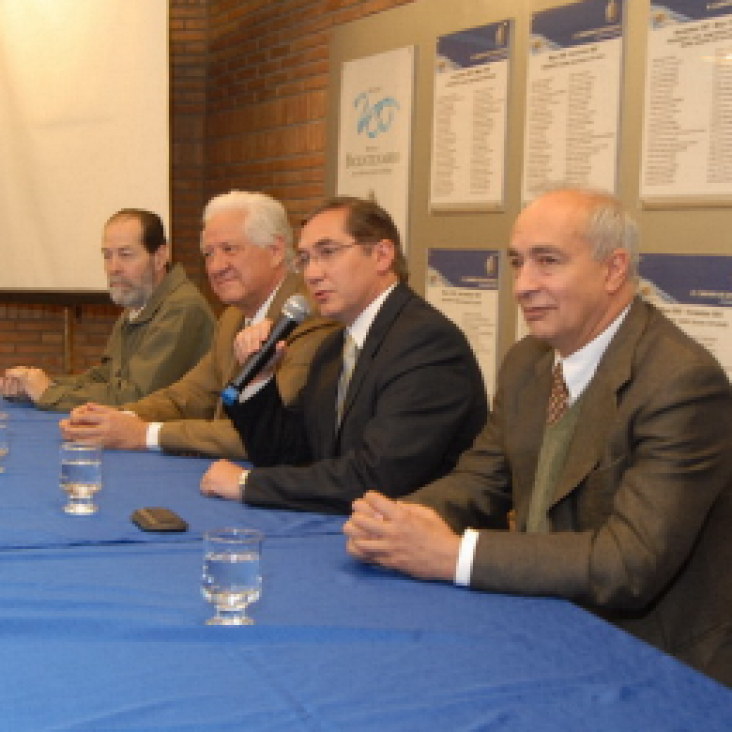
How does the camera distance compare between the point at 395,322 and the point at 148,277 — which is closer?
the point at 395,322

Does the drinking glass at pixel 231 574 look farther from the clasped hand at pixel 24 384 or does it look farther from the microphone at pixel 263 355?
the clasped hand at pixel 24 384

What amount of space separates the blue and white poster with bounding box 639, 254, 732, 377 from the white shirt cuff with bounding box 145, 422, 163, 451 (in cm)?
152

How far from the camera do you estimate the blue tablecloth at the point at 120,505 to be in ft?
6.93

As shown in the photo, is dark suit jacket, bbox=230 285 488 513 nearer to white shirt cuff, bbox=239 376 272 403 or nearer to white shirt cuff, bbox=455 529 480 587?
white shirt cuff, bbox=239 376 272 403

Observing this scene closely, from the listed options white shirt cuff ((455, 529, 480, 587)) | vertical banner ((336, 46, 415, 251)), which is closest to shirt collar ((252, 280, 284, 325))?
vertical banner ((336, 46, 415, 251))

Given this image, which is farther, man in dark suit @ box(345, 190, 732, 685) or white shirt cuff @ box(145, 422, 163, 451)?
white shirt cuff @ box(145, 422, 163, 451)

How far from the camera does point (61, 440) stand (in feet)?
10.9

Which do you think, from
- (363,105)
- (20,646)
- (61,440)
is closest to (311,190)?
(363,105)

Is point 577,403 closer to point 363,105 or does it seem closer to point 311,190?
point 363,105

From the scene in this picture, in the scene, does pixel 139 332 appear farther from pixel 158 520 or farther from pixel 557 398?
pixel 557 398

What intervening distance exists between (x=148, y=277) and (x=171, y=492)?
7.81 ft

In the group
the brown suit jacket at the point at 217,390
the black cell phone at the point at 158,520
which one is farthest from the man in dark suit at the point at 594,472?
the brown suit jacket at the point at 217,390

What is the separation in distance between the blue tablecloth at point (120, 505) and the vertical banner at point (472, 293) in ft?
5.20

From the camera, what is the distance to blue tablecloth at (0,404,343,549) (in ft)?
6.93
